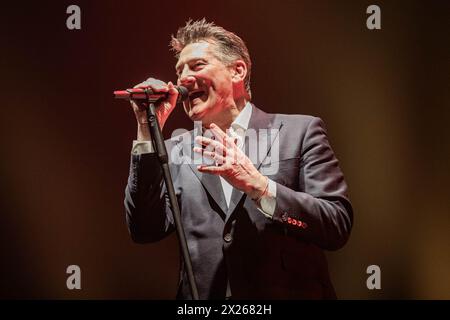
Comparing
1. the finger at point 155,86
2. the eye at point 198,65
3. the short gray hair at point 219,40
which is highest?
the short gray hair at point 219,40

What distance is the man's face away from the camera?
2248 mm

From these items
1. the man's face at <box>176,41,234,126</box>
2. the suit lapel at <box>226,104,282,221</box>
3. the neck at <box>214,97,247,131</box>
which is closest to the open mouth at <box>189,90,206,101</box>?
the man's face at <box>176,41,234,126</box>

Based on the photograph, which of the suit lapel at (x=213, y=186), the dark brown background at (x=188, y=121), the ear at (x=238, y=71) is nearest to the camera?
the suit lapel at (x=213, y=186)

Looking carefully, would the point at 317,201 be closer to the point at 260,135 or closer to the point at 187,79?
the point at 260,135

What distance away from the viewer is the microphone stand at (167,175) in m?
1.67

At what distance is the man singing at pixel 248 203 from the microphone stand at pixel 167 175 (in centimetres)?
9

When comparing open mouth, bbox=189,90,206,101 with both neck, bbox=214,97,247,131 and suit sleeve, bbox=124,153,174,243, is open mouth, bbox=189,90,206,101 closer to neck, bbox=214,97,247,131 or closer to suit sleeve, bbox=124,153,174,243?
neck, bbox=214,97,247,131

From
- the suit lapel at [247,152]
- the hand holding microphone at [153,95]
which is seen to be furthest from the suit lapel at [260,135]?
the hand holding microphone at [153,95]

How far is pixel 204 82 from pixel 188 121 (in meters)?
0.30

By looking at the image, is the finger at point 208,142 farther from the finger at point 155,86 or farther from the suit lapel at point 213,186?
the suit lapel at point 213,186

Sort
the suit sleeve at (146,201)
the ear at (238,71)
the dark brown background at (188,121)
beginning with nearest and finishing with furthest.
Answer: the suit sleeve at (146,201) → the ear at (238,71) → the dark brown background at (188,121)
